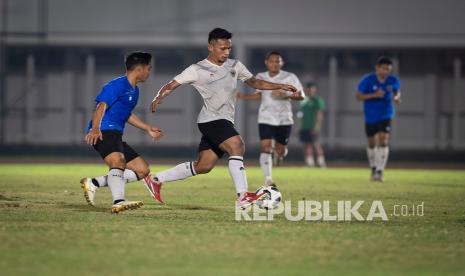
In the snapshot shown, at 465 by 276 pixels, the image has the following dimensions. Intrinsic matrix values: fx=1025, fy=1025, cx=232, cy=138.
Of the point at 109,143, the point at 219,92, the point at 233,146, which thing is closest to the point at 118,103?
the point at 109,143

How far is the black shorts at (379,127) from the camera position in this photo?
2130cm

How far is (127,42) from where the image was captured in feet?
115

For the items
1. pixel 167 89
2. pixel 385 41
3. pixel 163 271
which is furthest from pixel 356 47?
pixel 163 271

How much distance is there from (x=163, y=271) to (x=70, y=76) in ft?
97.5

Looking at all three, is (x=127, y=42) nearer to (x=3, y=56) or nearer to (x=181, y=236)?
(x=3, y=56)

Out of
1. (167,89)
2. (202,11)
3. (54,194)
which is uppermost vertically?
(202,11)

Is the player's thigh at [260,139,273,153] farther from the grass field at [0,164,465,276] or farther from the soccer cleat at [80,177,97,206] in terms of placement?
the soccer cleat at [80,177,97,206]

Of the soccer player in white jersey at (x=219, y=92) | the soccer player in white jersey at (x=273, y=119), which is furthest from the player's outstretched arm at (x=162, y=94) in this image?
the soccer player in white jersey at (x=273, y=119)

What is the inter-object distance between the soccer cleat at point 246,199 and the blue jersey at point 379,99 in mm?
8994

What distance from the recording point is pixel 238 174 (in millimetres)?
13055

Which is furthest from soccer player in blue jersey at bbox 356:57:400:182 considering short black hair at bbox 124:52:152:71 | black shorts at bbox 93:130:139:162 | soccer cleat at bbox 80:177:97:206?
black shorts at bbox 93:130:139:162

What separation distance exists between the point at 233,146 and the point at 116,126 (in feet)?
5.02

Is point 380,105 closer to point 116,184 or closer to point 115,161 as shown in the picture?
point 115,161

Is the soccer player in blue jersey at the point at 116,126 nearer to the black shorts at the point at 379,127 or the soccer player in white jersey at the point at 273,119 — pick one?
the soccer player in white jersey at the point at 273,119
